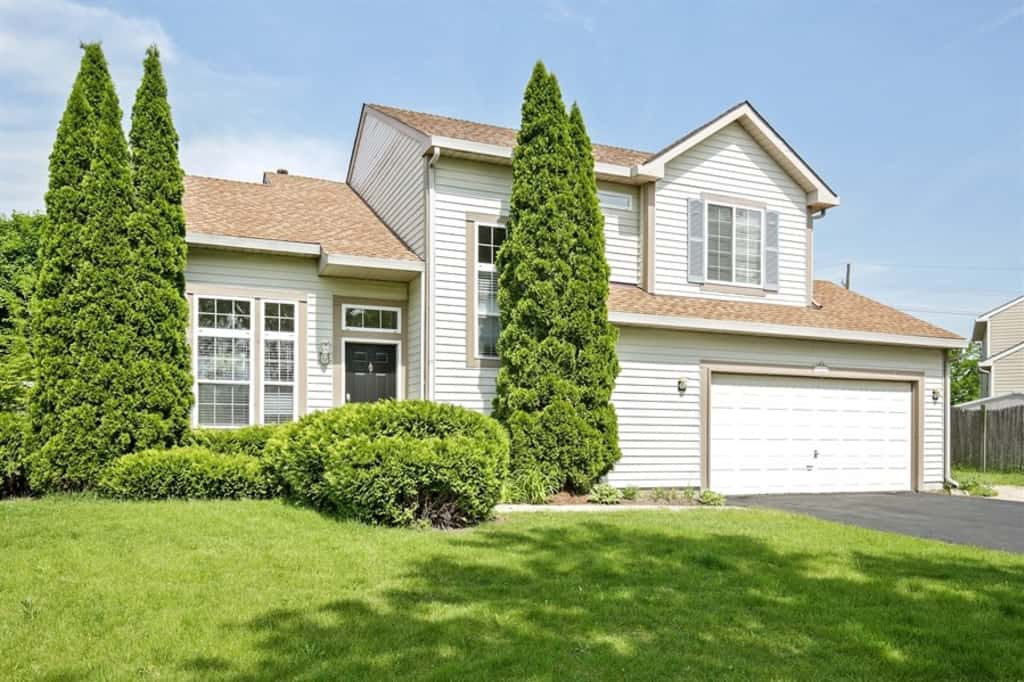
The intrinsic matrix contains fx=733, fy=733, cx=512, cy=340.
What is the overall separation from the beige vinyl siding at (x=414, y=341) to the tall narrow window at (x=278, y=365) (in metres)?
1.81

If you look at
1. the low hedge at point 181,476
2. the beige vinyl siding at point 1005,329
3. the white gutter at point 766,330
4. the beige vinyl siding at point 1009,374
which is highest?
the beige vinyl siding at point 1005,329

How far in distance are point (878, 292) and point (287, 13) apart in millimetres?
46314

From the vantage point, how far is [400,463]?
7.47 meters

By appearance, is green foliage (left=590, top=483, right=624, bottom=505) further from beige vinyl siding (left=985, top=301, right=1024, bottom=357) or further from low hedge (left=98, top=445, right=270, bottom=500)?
beige vinyl siding (left=985, top=301, right=1024, bottom=357)

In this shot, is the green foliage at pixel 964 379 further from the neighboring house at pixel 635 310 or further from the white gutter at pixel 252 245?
the white gutter at pixel 252 245

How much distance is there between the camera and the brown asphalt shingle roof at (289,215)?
1141cm

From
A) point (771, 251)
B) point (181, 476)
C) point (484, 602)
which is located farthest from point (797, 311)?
point (181, 476)

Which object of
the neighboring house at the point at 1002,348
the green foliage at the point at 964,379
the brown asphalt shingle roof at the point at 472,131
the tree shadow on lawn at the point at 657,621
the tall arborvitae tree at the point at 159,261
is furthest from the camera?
the green foliage at the point at 964,379

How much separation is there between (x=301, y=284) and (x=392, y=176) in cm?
293

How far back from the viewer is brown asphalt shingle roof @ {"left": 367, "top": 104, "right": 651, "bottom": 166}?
40.5 ft

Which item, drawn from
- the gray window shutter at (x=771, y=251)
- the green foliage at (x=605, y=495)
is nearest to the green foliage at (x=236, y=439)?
the green foliage at (x=605, y=495)


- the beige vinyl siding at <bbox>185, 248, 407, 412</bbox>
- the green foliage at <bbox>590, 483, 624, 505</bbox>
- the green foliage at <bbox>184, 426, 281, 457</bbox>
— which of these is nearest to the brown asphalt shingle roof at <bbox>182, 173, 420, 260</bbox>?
the beige vinyl siding at <bbox>185, 248, 407, 412</bbox>

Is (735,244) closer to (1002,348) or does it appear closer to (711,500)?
(711,500)

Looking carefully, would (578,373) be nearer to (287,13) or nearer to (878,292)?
(287,13)
